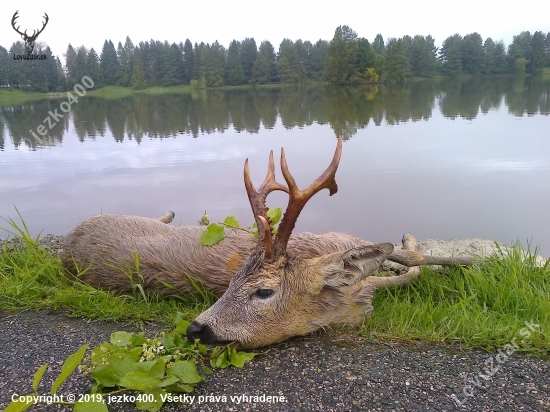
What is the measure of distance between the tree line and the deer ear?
3579 cm

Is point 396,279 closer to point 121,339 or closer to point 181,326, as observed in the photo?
point 181,326

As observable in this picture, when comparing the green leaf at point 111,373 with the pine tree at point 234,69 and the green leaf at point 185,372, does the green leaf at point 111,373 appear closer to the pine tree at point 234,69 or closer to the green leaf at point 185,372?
the green leaf at point 185,372

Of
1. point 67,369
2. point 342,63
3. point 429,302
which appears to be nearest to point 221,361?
point 67,369

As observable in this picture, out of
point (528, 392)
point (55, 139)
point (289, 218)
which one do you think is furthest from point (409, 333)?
point (55, 139)

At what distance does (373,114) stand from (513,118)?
5.27 metres

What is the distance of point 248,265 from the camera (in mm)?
3666

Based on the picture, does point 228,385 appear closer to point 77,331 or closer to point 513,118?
point 77,331

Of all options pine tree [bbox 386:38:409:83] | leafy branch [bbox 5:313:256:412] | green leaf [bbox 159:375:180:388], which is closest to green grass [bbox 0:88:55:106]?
pine tree [bbox 386:38:409:83]

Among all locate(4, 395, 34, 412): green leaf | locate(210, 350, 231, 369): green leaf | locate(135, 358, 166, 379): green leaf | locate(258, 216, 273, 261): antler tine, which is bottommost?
locate(210, 350, 231, 369): green leaf

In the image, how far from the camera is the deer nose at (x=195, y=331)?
3365mm

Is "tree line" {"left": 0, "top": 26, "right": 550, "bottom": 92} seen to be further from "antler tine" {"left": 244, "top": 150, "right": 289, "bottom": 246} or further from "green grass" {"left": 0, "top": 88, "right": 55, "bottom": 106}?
"antler tine" {"left": 244, "top": 150, "right": 289, "bottom": 246}

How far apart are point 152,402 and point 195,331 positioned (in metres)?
0.60

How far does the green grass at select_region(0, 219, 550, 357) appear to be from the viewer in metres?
3.73

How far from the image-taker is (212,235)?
4625mm
